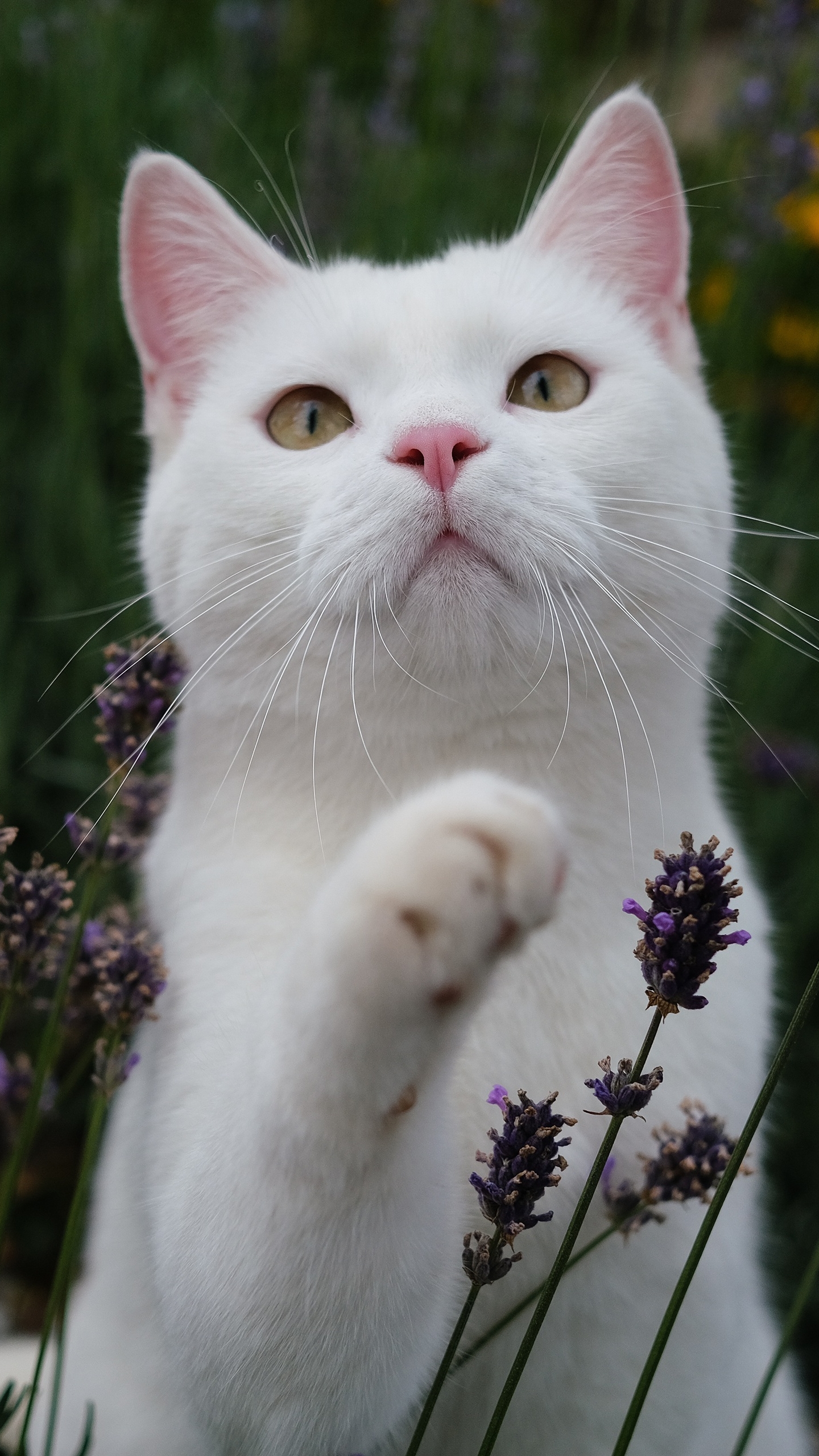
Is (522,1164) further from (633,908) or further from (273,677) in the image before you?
(273,677)

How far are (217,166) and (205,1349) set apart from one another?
2065mm

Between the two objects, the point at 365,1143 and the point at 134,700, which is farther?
the point at 134,700

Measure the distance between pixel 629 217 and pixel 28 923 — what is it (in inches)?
38.4

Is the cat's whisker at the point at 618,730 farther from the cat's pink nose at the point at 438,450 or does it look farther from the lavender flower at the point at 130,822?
the lavender flower at the point at 130,822

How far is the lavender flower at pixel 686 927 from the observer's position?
2.19ft

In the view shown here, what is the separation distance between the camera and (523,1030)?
3.21 feet

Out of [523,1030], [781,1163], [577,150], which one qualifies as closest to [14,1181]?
[523,1030]

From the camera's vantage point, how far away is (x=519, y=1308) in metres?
0.85

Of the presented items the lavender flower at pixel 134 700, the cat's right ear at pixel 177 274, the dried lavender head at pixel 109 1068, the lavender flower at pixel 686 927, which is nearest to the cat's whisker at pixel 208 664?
the lavender flower at pixel 134 700

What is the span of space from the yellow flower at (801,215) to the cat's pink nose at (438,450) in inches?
61.1

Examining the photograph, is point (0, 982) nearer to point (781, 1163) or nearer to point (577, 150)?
point (577, 150)

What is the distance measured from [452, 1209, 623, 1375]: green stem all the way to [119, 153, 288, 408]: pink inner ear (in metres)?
0.98

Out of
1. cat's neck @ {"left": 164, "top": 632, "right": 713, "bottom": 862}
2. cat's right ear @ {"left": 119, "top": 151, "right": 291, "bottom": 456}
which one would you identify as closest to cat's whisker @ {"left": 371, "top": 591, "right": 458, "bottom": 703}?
cat's neck @ {"left": 164, "top": 632, "right": 713, "bottom": 862}

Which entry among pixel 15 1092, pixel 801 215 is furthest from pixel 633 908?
pixel 801 215
